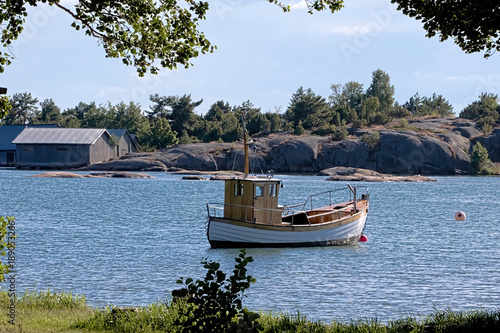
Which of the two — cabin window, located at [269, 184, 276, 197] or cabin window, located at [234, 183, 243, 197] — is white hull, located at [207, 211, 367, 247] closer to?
cabin window, located at [234, 183, 243, 197]

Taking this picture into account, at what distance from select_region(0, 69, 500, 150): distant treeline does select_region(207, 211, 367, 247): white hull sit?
79108 mm

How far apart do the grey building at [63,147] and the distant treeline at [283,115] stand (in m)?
11.0

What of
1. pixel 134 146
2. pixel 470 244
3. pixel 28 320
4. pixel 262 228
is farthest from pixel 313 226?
pixel 134 146

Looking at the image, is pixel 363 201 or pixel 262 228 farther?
pixel 363 201

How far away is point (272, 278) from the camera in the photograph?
2236cm

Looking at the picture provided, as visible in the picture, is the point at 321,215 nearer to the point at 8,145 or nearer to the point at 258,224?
the point at 258,224

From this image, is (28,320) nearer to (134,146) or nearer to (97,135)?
(97,135)

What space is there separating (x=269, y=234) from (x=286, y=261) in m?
2.48

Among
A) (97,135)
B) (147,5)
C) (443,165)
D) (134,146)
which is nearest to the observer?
(147,5)

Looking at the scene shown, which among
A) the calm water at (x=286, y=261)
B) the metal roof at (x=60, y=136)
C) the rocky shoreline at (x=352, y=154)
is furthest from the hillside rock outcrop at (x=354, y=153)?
the calm water at (x=286, y=261)

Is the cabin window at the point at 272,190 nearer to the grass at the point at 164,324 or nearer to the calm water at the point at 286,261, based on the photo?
the calm water at the point at 286,261

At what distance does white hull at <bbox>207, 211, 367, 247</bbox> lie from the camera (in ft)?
92.1

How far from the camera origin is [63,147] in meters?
113

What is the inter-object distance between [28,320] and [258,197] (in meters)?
16.5
